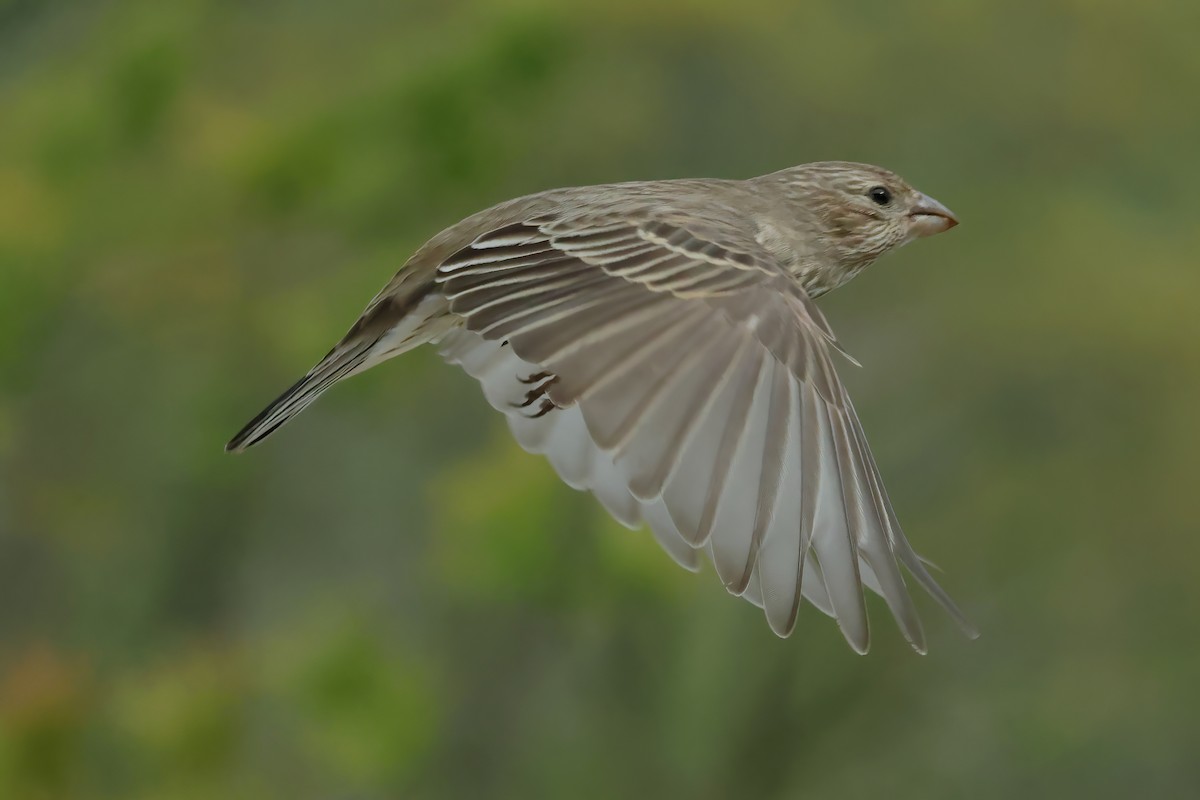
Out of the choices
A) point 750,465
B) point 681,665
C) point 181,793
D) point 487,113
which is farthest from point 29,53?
point 750,465

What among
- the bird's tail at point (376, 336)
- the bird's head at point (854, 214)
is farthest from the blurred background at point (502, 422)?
the bird's tail at point (376, 336)

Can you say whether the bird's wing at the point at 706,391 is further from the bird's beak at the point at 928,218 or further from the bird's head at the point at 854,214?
the bird's beak at the point at 928,218

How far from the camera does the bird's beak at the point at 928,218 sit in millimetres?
4996

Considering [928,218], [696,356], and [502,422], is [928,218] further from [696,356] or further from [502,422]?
[502,422]

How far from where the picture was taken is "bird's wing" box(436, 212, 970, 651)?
337 centimetres

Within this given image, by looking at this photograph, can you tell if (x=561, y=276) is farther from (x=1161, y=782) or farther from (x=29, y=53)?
(x=1161, y=782)

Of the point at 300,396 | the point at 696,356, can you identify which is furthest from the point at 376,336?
the point at 696,356

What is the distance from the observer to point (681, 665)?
11.0 m

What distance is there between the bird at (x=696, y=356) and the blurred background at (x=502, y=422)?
463cm

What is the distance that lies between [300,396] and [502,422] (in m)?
6.64

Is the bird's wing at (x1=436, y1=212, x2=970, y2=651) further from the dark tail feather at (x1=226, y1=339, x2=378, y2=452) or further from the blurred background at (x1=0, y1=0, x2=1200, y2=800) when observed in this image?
the blurred background at (x1=0, y1=0, x2=1200, y2=800)

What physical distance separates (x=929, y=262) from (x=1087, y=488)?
162 cm

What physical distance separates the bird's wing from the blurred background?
5.17 meters

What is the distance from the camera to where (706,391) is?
370 cm
